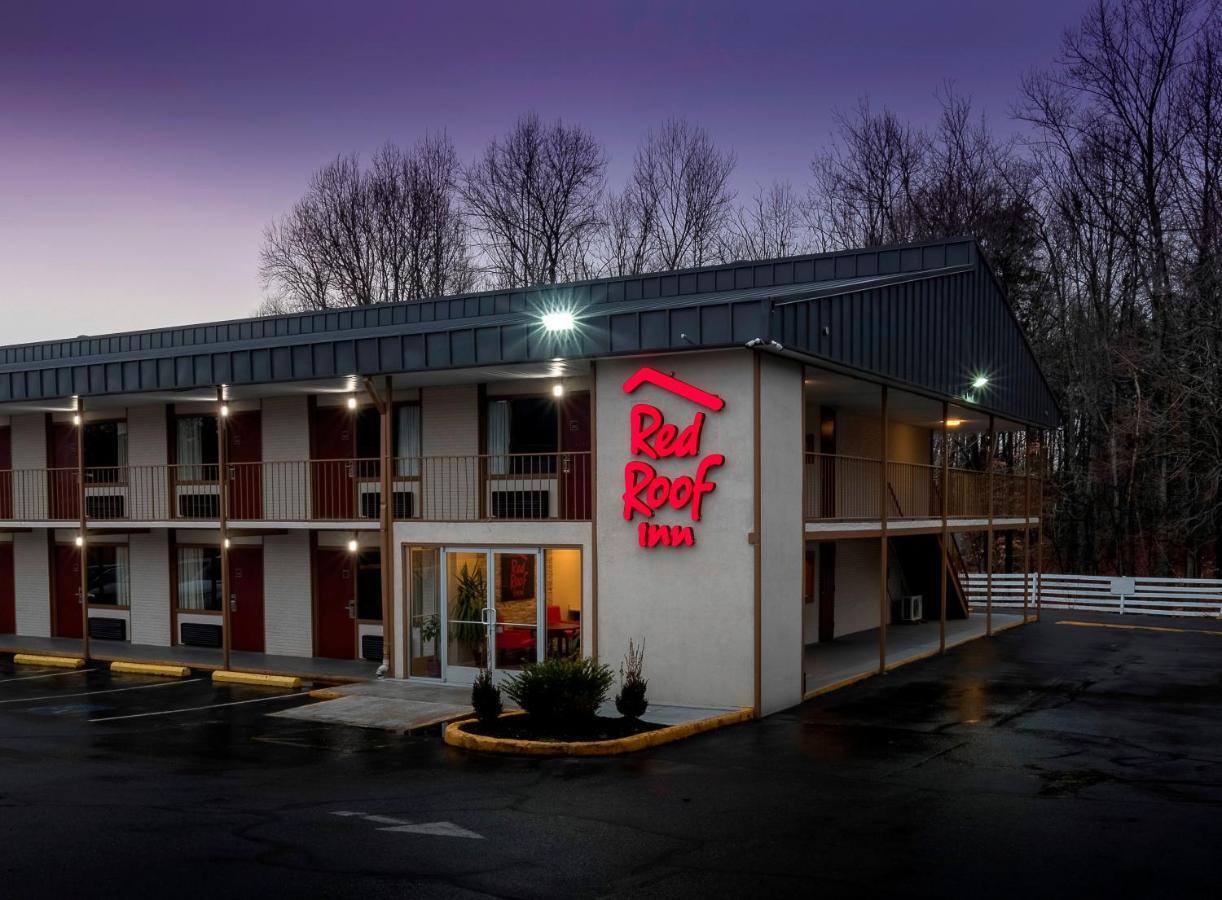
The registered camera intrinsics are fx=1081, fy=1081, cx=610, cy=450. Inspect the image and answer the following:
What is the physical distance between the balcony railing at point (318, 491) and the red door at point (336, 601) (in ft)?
3.03

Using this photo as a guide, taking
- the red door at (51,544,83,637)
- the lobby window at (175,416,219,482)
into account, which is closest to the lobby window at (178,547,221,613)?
the lobby window at (175,416,219,482)

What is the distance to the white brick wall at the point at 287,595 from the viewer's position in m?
22.1

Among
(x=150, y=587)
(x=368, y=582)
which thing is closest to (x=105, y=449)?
(x=150, y=587)

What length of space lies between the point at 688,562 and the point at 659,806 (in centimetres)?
553

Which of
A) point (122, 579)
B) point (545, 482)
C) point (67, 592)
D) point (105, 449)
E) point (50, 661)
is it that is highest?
point (105, 449)

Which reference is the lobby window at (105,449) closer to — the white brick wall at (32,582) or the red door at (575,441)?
the white brick wall at (32,582)

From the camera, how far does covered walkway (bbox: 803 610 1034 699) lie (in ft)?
60.7

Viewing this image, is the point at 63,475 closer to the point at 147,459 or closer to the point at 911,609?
the point at 147,459

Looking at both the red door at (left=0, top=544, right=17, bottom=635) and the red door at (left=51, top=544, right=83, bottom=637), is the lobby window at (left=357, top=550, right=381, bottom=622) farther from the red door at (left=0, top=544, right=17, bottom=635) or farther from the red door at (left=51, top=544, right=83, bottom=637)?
the red door at (left=0, top=544, right=17, bottom=635)

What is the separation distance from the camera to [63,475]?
84.1ft

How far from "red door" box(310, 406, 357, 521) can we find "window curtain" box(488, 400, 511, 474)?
10.4 ft

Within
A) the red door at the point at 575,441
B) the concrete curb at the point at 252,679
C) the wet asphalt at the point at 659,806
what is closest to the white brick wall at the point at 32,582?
the concrete curb at the point at 252,679

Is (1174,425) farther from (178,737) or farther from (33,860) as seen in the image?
(33,860)

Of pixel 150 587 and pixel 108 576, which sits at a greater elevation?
pixel 108 576
